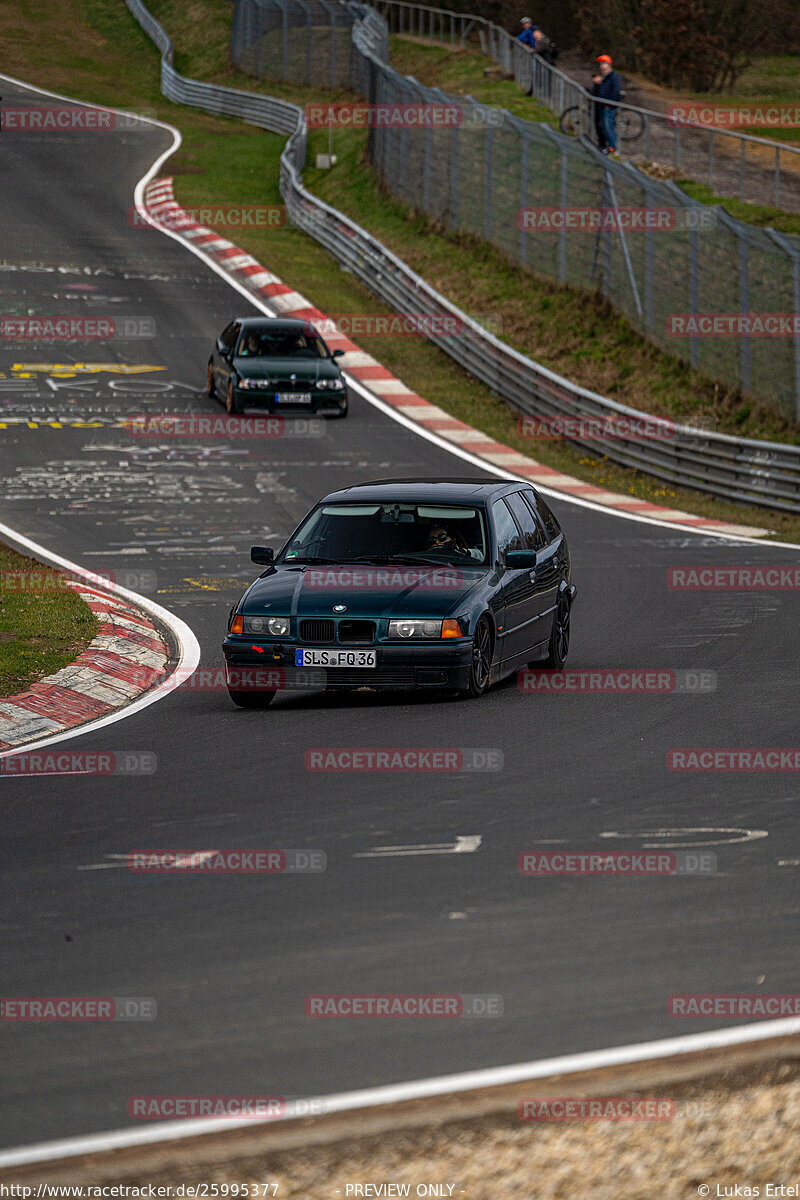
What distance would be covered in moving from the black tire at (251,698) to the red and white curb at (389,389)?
34.8ft

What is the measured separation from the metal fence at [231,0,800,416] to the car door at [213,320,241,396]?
→ 22.7 feet

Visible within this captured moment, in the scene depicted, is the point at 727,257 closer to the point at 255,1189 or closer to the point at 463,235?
the point at 463,235

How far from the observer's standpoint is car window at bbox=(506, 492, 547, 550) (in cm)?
1285

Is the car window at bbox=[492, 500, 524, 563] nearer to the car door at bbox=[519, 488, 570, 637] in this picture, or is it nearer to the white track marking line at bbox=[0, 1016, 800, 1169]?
the car door at bbox=[519, 488, 570, 637]

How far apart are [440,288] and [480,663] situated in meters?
24.2

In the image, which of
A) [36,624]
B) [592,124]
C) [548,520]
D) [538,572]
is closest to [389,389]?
[592,124]

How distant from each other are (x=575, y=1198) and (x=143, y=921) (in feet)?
8.61

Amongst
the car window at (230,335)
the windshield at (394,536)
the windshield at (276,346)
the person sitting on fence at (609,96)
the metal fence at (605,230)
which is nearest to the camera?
the windshield at (394,536)

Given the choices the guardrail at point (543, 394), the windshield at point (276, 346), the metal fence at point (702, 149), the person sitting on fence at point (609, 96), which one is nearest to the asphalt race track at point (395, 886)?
the guardrail at point (543, 394)

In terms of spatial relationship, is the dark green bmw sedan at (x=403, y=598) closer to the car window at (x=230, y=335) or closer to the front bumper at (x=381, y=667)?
the front bumper at (x=381, y=667)

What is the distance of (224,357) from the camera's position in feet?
88.3

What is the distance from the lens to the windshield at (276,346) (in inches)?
1062

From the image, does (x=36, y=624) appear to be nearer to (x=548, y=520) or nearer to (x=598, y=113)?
(x=548, y=520)

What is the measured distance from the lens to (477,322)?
31.7 m
